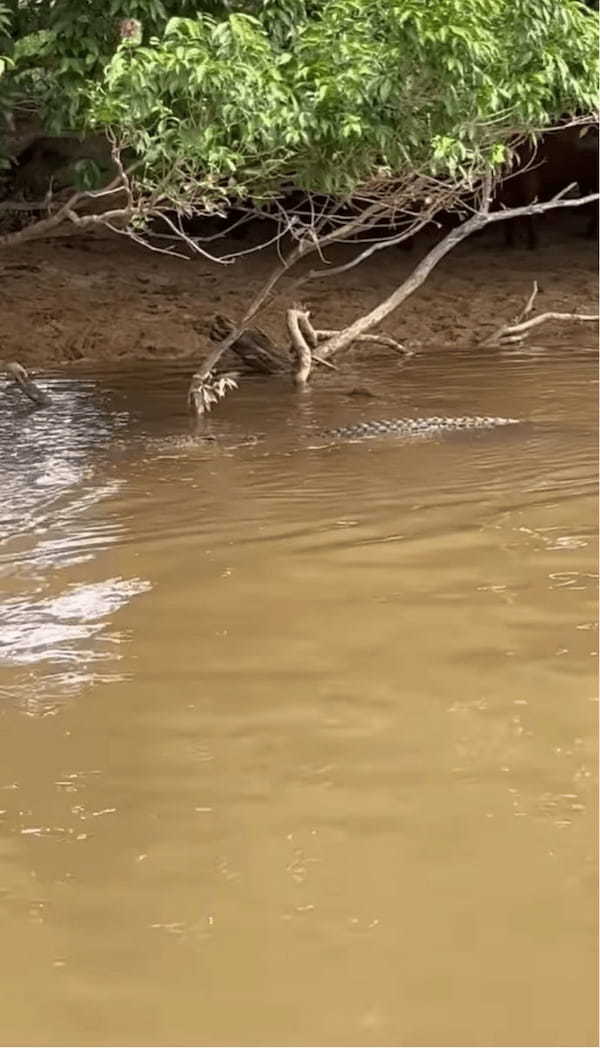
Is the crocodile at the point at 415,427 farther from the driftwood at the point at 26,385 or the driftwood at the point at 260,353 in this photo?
the driftwood at the point at 260,353

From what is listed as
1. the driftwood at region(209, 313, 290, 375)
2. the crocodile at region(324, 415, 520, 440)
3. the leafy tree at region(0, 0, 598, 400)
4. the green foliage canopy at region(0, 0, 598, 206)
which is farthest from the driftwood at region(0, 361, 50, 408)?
the crocodile at region(324, 415, 520, 440)

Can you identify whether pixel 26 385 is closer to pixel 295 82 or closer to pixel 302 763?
pixel 295 82

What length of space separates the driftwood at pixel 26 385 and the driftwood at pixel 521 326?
401cm

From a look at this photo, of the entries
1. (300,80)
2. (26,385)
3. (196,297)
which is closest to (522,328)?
(196,297)

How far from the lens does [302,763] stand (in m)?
3.11

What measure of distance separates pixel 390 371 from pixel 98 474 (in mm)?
4055

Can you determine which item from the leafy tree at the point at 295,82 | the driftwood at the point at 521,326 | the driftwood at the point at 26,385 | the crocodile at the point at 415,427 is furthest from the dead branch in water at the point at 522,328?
the driftwood at the point at 26,385

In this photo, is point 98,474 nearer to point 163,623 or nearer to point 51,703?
point 163,623

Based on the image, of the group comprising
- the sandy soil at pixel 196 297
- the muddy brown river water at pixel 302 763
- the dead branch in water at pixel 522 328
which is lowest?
the muddy brown river water at pixel 302 763

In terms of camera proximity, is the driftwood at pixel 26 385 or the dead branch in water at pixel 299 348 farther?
the dead branch in water at pixel 299 348

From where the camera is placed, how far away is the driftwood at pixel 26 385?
8.59 metres

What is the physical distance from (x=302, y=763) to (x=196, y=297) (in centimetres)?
1019

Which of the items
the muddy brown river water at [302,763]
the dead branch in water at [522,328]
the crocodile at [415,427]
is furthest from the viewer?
the dead branch in water at [522,328]

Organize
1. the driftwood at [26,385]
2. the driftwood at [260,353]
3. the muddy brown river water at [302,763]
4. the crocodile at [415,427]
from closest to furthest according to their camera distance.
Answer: the muddy brown river water at [302,763] < the crocodile at [415,427] < the driftwood at [26,385] < the driftwood at [260,353]
